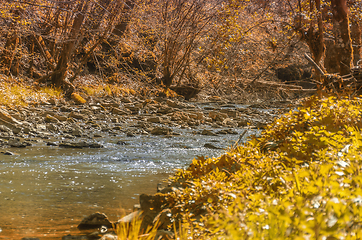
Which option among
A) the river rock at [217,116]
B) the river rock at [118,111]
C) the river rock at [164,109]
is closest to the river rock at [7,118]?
the river rock at [118,111]

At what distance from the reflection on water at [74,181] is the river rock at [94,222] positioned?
0.34 ft

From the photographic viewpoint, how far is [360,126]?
421 centimetres

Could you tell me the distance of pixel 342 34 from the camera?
7953mm

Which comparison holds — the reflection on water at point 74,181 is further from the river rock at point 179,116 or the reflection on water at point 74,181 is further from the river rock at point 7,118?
the river rock at point 179,116

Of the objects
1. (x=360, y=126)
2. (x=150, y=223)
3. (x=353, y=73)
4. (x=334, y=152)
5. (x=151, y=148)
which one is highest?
(x=353, y=73)

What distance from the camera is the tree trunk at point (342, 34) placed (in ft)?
25.7

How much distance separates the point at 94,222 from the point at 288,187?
7.82ft

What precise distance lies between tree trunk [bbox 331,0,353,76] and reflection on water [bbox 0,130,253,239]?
3689mm

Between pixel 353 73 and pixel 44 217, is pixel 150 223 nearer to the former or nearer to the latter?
pixel 44 217

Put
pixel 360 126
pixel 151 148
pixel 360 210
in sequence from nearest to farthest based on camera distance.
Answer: pixel 360 210, pixel 360 126, pixel 151 148

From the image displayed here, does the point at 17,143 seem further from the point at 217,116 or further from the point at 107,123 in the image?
the point at 217,116

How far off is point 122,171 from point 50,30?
1222 cm

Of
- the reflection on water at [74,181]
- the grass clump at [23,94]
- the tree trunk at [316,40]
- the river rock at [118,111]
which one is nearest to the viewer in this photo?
the reflection on water at [74,181]

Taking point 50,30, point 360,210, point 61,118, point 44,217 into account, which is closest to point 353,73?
point 360,210
